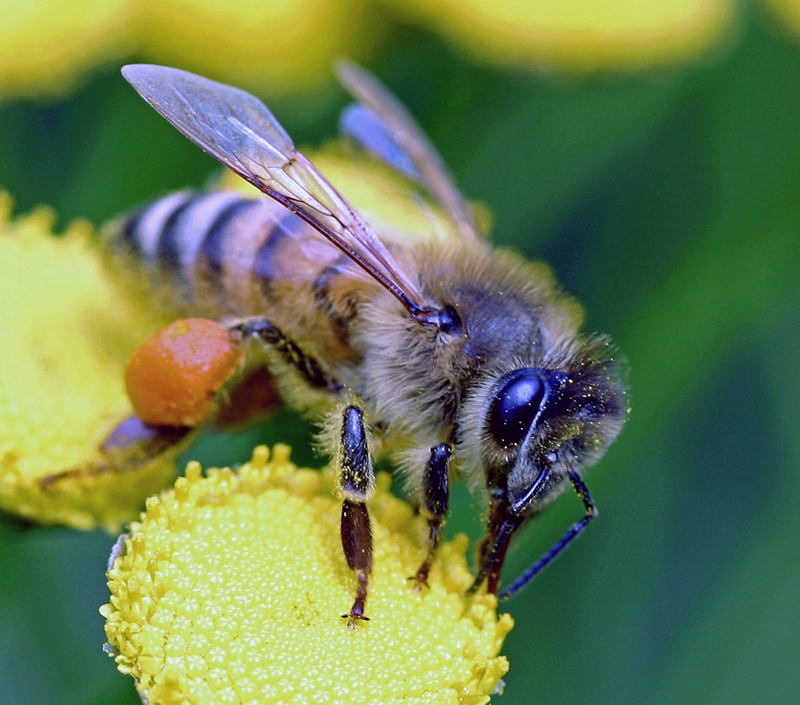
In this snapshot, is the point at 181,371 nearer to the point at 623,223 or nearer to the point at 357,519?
the point at 357,519

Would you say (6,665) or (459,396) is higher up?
(459,396)

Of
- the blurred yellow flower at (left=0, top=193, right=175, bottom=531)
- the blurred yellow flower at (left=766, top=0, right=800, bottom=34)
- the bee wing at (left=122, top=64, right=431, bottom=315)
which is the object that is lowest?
the blurred yellow flower at (left=0, top=193, right=175, bottom=531)

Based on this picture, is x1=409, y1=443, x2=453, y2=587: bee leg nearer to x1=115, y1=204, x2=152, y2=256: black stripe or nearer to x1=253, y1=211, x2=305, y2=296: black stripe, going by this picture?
x1=253, y1=211, x2=305, y2=296: black stripe

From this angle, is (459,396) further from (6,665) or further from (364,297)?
(6,665)

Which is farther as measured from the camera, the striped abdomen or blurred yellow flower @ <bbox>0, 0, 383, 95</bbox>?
blurred yellow flower @ <bbox>0, 0, 383, 95</bbox>

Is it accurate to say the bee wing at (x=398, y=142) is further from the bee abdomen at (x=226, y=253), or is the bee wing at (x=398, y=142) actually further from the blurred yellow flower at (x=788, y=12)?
the blurred yellow flower at (x=788, y=12)

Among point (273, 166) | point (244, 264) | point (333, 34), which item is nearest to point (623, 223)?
point (333, 34)

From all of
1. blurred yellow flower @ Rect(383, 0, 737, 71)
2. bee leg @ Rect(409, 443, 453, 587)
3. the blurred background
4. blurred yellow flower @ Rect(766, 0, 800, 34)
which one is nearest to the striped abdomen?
the blurred background

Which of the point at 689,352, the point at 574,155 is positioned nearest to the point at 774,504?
the point at 689,352
